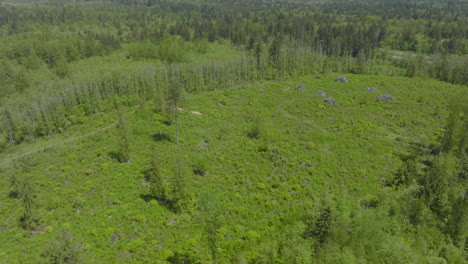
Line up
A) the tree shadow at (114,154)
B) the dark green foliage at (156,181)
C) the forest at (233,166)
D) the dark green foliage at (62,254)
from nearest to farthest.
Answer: the dark green foliage at (62,254) → the forest at (233,166) → the dark green foliage at (156,181) → the tree shadow at (114,154)

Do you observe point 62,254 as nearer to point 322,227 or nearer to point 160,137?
→ point 322,227

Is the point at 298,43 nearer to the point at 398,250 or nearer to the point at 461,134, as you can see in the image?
the point at 461,134

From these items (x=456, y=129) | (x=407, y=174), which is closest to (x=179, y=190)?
(x=407, y=174)

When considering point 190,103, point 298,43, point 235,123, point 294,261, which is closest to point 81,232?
point 294,261

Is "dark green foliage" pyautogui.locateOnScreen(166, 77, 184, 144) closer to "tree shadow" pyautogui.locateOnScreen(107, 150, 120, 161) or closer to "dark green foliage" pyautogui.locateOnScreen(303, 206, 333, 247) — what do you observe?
"tree shadow" pyautogui.locateOnScreen(107, 150, 120, 161)

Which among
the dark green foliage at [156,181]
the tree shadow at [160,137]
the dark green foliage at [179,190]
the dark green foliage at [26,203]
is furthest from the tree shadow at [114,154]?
the dark green foliage at [179,190]

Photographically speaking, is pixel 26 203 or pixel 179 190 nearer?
pixel 26 203

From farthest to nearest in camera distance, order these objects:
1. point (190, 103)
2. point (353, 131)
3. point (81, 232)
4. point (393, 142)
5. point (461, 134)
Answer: point (190, 103), point (353, 131), point (393, 142), point (461, 134), point (81, 232)

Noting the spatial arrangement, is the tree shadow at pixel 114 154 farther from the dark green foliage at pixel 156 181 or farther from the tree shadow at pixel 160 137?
the dark green foliage at pixel 156 181
